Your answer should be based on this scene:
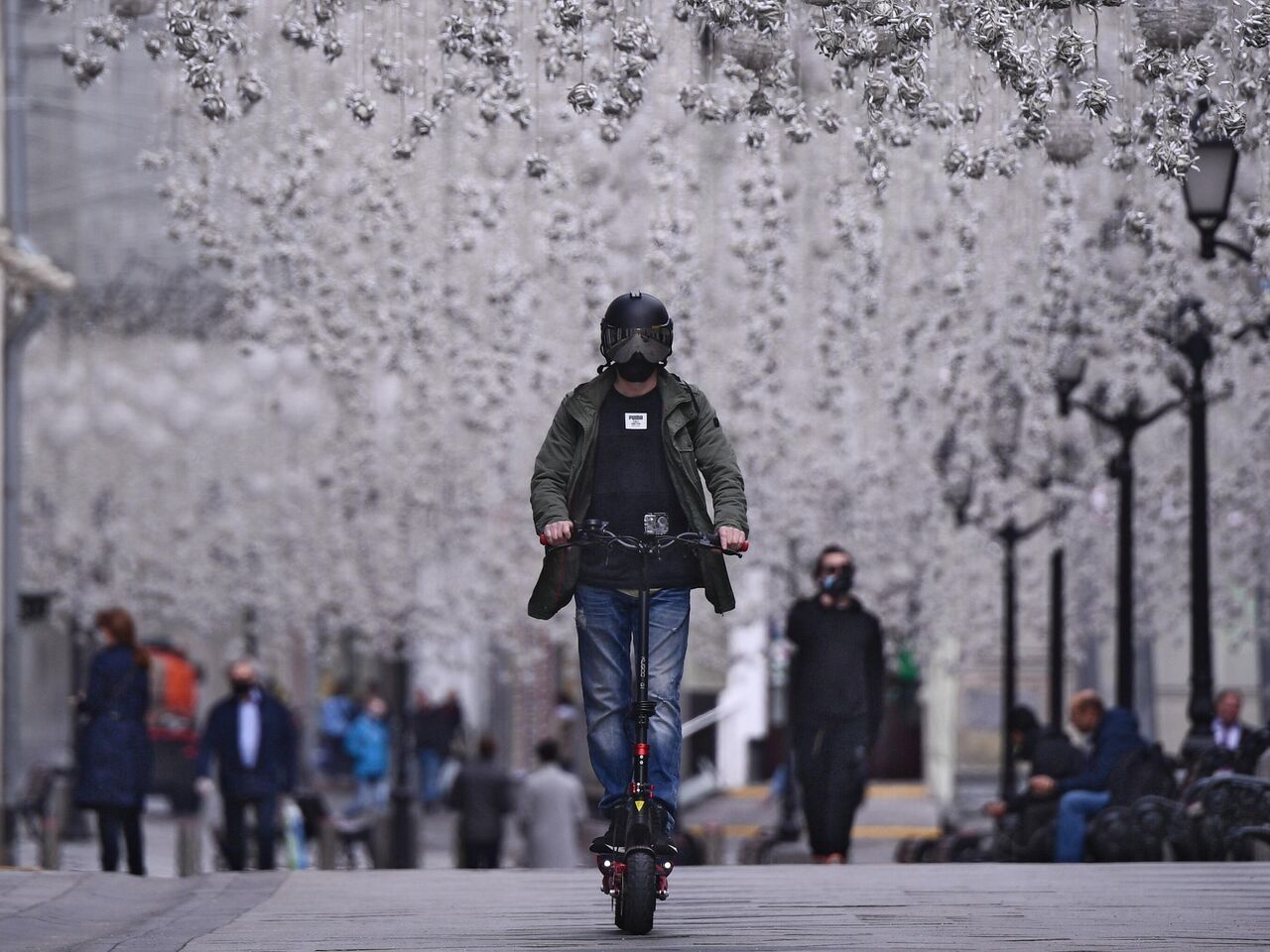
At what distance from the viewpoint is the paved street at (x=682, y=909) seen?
27.3 feet

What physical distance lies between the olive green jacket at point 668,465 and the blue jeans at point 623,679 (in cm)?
13

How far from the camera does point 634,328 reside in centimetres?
870

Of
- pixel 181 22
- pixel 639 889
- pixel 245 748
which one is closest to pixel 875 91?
pixel 181 22

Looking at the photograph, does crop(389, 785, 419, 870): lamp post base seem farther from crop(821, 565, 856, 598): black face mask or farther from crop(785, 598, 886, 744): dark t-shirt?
crop(821, 565, 856, 598): black face mask

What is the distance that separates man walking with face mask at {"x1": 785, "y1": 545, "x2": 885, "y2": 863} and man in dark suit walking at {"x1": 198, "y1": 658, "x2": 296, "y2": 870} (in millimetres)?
5836

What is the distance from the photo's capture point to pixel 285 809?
25.8m

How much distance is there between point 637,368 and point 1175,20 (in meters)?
3.21

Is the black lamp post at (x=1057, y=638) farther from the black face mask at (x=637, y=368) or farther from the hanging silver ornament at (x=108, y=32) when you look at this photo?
the black face mask at (x=637, y=368)

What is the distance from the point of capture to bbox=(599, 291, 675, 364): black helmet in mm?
8703

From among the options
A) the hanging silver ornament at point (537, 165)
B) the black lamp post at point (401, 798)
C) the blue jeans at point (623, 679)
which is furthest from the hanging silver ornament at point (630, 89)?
the black lamp post at point (401, 798)

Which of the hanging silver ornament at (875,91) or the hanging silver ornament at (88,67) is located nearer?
the hanging silver ornament at (875,91)

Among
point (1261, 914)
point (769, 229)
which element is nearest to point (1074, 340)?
point (769, 229)

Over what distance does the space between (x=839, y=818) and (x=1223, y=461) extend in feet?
57.9

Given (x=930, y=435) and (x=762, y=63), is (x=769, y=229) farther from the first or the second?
(x=930, y=435)
